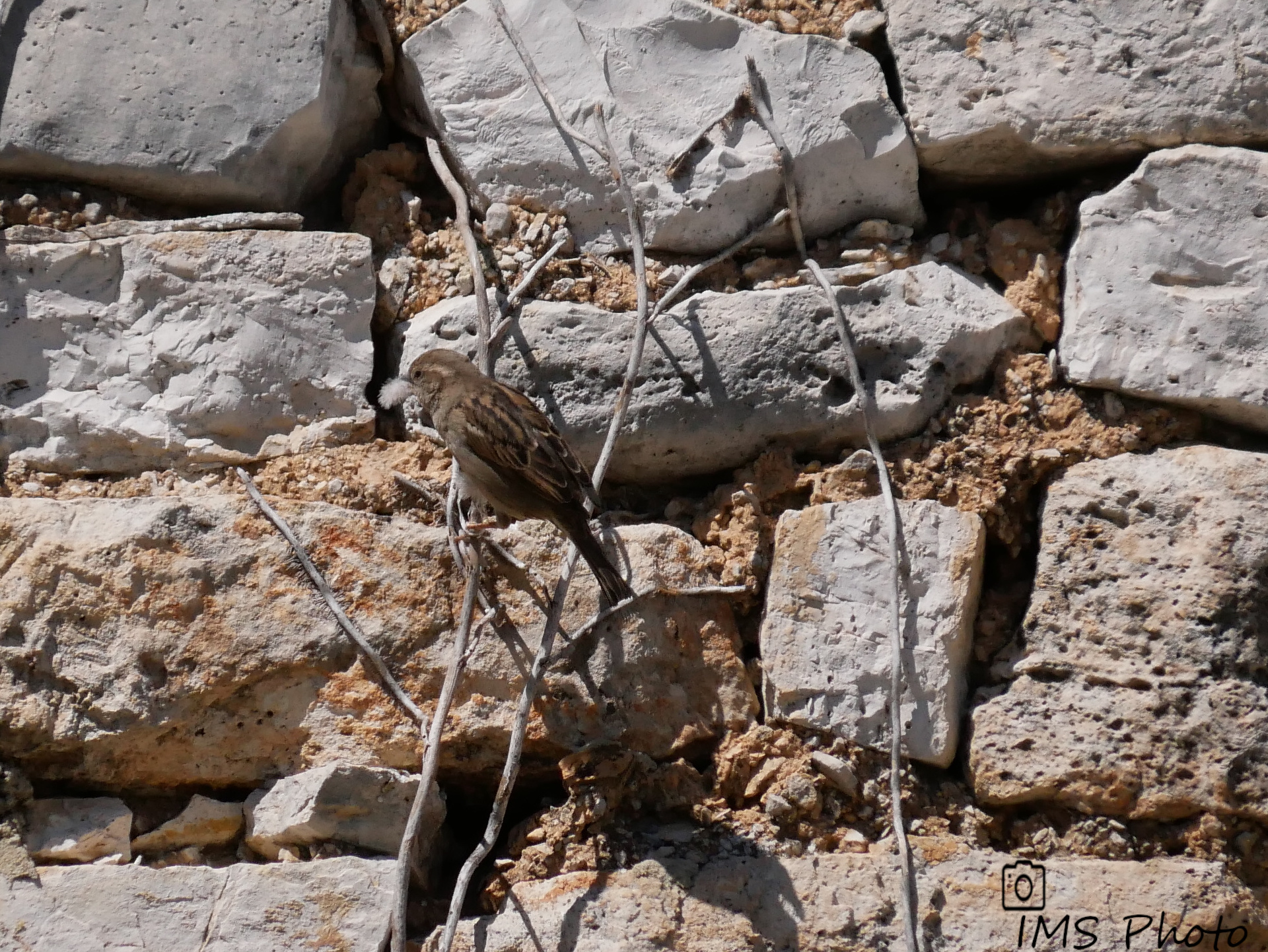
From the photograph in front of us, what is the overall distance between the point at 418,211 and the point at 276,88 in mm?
523

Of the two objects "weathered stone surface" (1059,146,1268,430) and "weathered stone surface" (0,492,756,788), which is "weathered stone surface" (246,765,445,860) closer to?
"weathered stone surface" (0,492,756,788)

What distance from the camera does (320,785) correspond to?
10.9ft

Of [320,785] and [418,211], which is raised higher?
[418,211]

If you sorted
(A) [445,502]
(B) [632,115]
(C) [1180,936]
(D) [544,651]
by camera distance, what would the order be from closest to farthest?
(C) [1180,936] → (D) [544,651] → (A) [445,502] → (B) [632,115]

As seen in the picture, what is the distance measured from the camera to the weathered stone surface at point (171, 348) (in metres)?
3.75

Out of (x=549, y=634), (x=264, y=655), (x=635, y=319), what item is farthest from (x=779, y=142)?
(x=264, y=655)

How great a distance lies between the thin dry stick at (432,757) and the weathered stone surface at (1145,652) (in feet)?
4.26

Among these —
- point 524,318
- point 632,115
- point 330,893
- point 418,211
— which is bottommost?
point 330,893

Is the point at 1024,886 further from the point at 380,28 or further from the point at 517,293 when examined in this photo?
the point at 380,28

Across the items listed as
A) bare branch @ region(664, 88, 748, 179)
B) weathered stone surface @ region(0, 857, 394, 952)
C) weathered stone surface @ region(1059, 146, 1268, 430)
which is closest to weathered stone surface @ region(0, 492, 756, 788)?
weathered stone surface @ region(0, 857, 394, 952)

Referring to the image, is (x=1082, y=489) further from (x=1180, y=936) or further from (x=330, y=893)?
(x=330, y=893)

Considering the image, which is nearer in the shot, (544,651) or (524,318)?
(544,651)

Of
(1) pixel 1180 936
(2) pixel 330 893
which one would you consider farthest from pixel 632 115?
(1) pixel 1180 936

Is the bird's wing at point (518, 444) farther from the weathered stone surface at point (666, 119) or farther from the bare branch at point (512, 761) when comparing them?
the weathered stone surface at point (666, 119)
